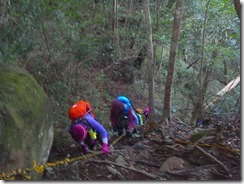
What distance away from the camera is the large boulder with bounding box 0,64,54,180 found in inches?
171

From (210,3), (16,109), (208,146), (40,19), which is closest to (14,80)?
(16,109)

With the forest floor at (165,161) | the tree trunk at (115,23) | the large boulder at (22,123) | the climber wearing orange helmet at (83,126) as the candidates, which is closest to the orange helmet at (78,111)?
the climber wearing orange helmet at (83,126)

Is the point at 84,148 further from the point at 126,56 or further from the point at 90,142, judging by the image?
the point at 126,56

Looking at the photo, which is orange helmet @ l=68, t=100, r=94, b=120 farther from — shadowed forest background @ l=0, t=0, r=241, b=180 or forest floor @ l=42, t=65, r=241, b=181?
shadowed forest background @ l=0, t=0, r=241, b=180

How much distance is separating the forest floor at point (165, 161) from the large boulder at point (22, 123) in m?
0.50

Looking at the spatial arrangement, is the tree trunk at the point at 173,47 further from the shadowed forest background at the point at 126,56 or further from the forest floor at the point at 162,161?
the forest floor at the point at 162,161

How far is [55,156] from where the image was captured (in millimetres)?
6438

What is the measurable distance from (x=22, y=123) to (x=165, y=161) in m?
2.36

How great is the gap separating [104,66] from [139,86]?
115 inches

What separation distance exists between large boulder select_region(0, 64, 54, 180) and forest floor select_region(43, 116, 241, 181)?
0.50 metres

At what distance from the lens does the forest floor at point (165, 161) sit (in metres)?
4.88

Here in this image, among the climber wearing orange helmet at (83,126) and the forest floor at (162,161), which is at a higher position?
the climber wearing orange helmet at (83,126)

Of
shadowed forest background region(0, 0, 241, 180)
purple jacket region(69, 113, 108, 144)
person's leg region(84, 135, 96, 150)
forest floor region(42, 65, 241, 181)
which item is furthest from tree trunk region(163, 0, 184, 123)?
purple jacket region(69, 113, 108, 144)

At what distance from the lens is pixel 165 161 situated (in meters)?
5.56
